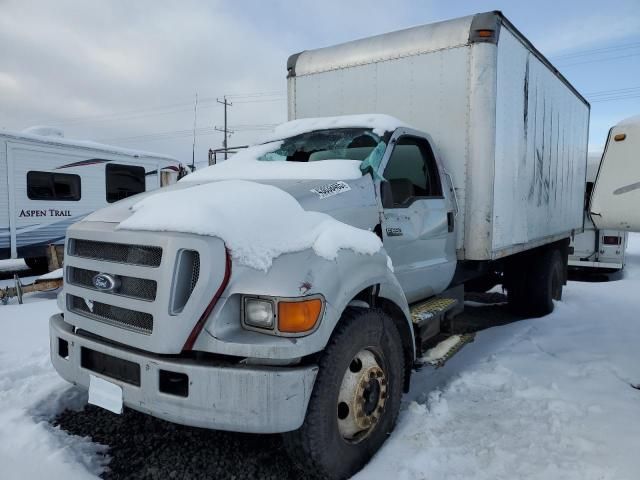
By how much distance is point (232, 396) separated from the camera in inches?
87.0

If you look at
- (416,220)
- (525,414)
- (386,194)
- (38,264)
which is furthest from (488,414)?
(38,264)

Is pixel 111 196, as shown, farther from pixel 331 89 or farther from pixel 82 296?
pixel 82 296

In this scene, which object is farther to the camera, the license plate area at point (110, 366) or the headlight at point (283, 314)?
the license plate area at point (110, 366)

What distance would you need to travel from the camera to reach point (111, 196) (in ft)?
37.6

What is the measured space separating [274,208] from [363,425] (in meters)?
1.36

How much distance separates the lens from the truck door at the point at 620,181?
3.94 meters

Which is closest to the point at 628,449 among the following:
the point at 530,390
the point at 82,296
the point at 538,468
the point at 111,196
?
the point at 538,468

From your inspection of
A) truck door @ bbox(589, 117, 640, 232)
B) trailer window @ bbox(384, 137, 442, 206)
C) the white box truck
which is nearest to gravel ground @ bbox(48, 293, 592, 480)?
the white box truck

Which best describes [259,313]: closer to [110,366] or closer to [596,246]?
[110,366]

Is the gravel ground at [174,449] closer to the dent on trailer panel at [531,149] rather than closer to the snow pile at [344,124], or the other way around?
the snow pile at [344,124]

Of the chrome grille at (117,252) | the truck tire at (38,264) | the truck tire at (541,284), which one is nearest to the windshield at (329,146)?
the chrome grille at (117,252)

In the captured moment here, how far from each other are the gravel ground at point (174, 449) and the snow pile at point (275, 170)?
1766 mm

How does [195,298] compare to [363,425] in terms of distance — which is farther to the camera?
[363,425]

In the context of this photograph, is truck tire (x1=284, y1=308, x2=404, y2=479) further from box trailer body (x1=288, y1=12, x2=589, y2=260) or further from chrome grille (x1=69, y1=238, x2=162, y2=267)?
box trailer body (x1=288, y1=12, x2=589, y2=260)
